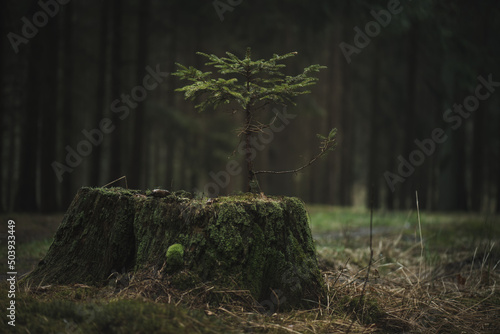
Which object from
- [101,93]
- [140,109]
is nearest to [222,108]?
[140,109]

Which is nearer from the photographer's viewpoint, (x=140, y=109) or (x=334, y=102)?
(x=140, y=109)

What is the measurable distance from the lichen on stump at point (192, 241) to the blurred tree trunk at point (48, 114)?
7706 mm

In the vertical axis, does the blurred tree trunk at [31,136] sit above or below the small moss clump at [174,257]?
above

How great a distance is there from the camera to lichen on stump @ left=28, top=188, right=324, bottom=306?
2953 mm

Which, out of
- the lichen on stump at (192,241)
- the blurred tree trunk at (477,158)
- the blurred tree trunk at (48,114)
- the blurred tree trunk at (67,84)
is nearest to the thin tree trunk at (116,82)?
the blurred tree trunk at (67,84)

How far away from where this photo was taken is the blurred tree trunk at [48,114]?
33.8ft

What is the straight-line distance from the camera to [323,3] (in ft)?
40.6

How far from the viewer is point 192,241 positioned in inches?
117

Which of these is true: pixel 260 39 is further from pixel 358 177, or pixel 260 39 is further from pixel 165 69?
pixel 358 177

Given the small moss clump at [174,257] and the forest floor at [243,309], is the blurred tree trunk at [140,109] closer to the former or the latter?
the forest floor at [243,309]

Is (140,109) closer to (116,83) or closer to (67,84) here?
(116,83)

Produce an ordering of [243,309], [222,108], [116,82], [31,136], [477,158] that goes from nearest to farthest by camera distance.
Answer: [243,309] → [31,136] → [116,82] → [477,158] → [222,108]

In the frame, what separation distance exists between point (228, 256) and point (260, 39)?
13898 mm

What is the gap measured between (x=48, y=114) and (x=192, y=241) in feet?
30.1
